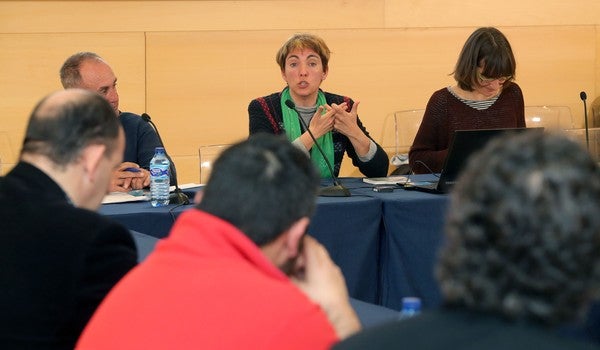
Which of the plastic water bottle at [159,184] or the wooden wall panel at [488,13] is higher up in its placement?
the wooden wall panel at [488,13]

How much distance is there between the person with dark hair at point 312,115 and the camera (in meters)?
4.08

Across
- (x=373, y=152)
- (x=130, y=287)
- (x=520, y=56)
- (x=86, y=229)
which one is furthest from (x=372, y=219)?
(x=520, y=56)

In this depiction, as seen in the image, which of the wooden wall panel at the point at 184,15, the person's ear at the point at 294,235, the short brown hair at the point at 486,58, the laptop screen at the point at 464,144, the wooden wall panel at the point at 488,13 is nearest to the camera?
the person's ear at the point at 294,235

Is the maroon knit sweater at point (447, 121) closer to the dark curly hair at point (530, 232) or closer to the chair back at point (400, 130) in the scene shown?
the chair back at point (400, 130)

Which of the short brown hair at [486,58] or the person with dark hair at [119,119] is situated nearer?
the person with dark hair at [119,119]

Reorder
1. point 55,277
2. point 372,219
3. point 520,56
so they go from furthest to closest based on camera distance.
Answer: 1. point 520,56
2. point 372,219
3. point 55,277

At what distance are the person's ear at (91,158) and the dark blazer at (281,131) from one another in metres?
2.26

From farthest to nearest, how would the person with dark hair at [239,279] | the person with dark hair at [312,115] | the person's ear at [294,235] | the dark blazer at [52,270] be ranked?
1. the person with dark hair at [312,115]
2. the dark blazer at [52,270]
3. the person's ear at [294,235]
4. the person with dark hair at [239,279]

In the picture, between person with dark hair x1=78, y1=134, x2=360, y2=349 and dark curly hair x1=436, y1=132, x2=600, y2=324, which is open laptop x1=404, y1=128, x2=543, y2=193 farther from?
dark curly hair x1=436, y1=132, x2=600, y2=324

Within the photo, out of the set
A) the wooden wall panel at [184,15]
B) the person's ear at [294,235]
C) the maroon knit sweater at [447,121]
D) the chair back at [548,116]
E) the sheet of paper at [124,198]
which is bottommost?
the person's ear at [294,235]

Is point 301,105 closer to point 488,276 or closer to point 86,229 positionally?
point 86,229

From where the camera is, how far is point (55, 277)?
1.74 meters

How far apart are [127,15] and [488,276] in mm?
5013

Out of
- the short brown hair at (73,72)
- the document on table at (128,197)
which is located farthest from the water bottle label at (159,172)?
the short brown hair at (73,72)
